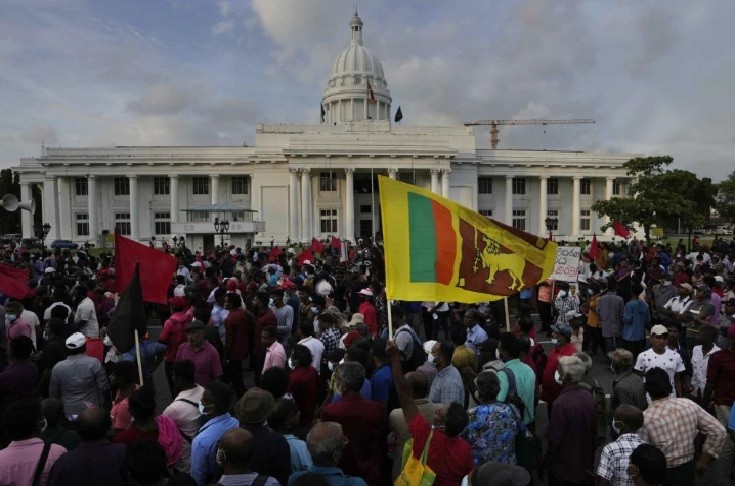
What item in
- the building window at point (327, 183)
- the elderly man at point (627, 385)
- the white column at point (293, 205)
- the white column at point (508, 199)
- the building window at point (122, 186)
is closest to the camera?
the elderly man at point (627, 385)

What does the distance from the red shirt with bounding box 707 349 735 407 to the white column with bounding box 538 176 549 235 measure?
52.6 m

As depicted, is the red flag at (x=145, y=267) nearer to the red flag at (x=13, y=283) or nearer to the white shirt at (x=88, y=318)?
the white shirt at (x=88, y=318)

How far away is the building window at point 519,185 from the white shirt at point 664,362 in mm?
53598

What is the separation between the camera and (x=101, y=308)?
31.1 feet

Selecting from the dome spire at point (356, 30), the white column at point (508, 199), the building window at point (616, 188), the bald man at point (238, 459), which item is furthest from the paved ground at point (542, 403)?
the dome spire at point (356, 30)

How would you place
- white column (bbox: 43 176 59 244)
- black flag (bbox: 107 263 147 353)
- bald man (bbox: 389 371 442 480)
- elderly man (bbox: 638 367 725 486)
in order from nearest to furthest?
elderly man (bbox: 638 367 725 486) → bald man (bbox: 389 371 442 480) → black flag (bbox: 107 263 147 353) → white column (bbox: 43 176 59 244)

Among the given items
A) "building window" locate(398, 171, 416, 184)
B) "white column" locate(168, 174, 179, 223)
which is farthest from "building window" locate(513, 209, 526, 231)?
"white column" locate(168, 174, 179, 223)

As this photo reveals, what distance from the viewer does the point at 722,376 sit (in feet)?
18.0

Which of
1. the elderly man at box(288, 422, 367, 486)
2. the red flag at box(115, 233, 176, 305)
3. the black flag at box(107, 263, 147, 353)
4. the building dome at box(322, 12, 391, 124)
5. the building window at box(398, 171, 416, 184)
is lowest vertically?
the elderly man at box(288, 422, 367, 486)

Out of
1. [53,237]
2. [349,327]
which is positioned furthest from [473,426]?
[53,237]

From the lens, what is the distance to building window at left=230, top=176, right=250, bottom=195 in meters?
52.7

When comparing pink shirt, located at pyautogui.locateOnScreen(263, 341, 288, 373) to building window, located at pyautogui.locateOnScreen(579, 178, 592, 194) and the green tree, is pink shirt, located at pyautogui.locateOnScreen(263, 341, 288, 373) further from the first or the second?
the green tree

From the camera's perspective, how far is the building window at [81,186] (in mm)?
51562

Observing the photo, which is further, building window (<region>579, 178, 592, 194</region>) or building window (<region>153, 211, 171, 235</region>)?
building window (<region>579, 178, 592, 194</region>)
